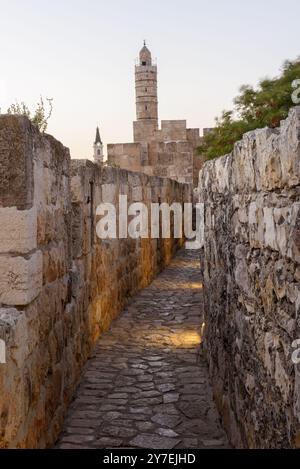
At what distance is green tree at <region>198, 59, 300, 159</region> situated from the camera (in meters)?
12.8

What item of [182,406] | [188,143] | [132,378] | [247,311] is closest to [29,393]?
[247,311]

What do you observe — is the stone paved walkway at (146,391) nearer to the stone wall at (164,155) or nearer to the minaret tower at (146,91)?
the stone wall at (164,155)

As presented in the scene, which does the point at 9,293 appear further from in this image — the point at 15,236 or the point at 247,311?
the point at 247,311

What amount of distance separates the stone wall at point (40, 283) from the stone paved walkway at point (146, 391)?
188 millimetres

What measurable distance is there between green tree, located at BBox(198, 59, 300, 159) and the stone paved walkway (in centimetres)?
647

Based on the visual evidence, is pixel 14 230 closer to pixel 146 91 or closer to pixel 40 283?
pixel 40 283

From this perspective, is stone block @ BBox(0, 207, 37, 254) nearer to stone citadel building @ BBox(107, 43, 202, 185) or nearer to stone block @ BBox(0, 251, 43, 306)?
stone block @ BBox(0, 251, 43, 306)

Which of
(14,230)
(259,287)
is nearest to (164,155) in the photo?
(14,230)

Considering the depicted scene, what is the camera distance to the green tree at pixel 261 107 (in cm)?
1278

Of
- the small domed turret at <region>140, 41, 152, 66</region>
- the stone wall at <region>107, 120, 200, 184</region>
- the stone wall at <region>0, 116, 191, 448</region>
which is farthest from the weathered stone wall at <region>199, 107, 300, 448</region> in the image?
the small domed turret at <region>140, 41, 152, 66</region>

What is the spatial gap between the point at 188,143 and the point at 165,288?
13.4m

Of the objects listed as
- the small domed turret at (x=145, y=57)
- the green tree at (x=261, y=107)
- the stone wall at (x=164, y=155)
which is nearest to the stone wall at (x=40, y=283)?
the green tree at (x=261, y=107)

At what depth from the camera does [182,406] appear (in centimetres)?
456

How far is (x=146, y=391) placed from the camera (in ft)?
16.1
